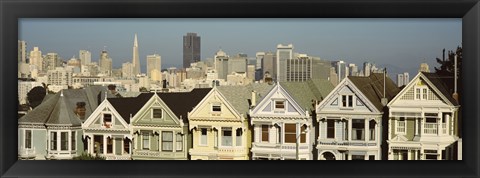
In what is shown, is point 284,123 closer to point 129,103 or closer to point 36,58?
point 129,103

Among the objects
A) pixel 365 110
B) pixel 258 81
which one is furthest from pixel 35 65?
pixel 365 110

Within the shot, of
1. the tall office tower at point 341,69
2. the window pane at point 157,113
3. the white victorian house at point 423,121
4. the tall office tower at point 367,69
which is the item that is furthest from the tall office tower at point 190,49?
the white victorian house at point 423,121

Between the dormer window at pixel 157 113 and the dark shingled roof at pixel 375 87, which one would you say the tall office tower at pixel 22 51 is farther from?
the dark shingled roof at pixel 375 87


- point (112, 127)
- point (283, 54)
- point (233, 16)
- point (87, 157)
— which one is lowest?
point (87, 157)

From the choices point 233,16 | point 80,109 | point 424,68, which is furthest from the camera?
point 80,109

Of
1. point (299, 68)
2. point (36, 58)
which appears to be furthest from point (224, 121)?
point (36, 58)

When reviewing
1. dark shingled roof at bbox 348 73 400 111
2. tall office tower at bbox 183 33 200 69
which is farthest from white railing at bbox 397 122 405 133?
tall office tower at bbox 183 33 200 69
